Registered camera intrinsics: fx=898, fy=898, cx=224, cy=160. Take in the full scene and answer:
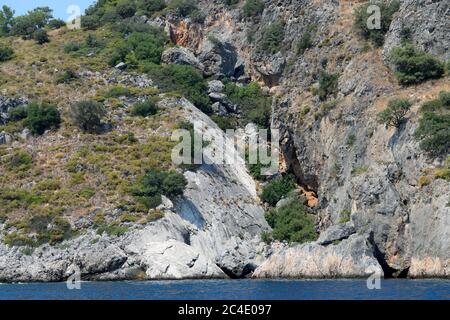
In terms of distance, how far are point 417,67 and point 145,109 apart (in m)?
30.3

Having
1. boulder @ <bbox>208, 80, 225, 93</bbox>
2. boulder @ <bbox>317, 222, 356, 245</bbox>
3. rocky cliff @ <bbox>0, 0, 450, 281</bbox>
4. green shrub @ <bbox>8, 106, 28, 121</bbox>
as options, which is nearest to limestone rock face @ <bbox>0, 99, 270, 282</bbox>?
rocky cliff @ <bbox>0, 0, 450, 281</bbox>

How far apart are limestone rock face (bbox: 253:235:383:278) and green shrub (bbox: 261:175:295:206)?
17.8 meters

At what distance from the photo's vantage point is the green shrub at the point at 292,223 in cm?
7562

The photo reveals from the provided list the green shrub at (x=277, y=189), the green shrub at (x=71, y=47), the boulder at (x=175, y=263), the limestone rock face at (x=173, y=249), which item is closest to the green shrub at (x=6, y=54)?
the green shrub at (x=71, y=47)

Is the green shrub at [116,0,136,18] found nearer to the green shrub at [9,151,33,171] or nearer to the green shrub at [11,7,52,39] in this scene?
the green shrub at [11,7,52,39]

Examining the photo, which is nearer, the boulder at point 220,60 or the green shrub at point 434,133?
the green shrub at point 434,133

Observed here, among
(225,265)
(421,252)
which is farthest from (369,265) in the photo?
(225,265)

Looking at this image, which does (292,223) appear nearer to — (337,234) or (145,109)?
(337,234)

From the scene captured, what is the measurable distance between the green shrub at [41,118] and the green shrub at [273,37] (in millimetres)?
24583

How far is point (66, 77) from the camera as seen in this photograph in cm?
9962

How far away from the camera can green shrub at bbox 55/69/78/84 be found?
326 ft

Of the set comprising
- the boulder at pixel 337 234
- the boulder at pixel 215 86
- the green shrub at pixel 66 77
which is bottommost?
→ the boulder at pixel 337 234

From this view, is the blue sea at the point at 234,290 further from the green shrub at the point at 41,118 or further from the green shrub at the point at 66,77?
the green shrub at the point at 66,77
